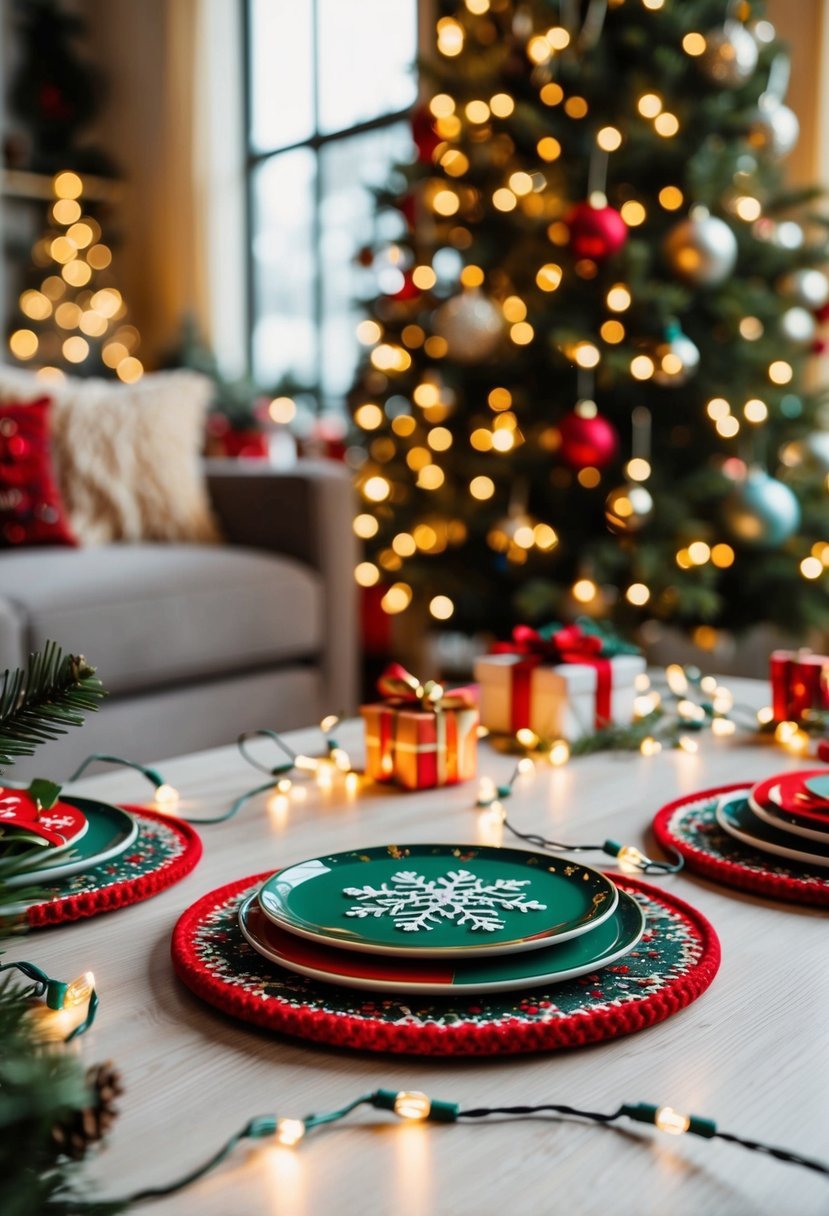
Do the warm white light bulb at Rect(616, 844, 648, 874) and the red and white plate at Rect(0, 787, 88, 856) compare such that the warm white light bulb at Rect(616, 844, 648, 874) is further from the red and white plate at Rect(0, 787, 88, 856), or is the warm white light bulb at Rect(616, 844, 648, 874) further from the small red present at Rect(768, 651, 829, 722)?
the small red present at Rect(768, 651, 829, 722)

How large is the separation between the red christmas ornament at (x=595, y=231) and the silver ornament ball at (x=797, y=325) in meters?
0.42

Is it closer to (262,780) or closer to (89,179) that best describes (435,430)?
(262,780)

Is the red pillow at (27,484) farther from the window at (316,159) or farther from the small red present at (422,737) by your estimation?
the window at (316,159)

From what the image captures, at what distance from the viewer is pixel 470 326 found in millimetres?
2605

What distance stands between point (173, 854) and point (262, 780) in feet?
0.82

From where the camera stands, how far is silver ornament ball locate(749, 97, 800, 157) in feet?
8.23

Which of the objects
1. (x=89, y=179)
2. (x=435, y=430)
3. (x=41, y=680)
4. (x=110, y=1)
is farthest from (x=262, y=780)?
(x=110, y=1)

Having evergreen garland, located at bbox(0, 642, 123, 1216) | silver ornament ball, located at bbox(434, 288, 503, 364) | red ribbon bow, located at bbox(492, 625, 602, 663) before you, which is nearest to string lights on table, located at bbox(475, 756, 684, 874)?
red ribbon bow, located at bbox(492, 625, 602, 663)

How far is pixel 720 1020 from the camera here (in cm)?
60

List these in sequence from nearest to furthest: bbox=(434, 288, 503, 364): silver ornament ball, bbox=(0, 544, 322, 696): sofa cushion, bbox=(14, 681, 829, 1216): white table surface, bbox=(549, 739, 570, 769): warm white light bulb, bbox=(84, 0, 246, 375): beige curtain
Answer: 1. bbox=(14, 681, 829, 1216): white table surface
2. bbox=(549, 739, 570, 769): warm white light bulb
3. bbox=(0, 544, 322, 696): sofa cushion
4. bbox=(434, 288, 503, 364): silver ornament ball
5. bbox=(84, 0, 246, 375): beige curtain

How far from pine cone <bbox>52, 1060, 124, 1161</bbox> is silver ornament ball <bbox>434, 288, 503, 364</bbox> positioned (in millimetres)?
2375

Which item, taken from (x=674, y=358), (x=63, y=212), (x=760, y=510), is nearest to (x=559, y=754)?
(x=760, y=510)

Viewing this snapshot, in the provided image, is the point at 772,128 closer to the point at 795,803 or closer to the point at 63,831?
the point at 795,803

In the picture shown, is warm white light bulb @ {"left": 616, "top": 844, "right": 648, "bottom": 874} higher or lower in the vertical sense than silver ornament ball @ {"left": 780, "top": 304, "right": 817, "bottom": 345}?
lower
